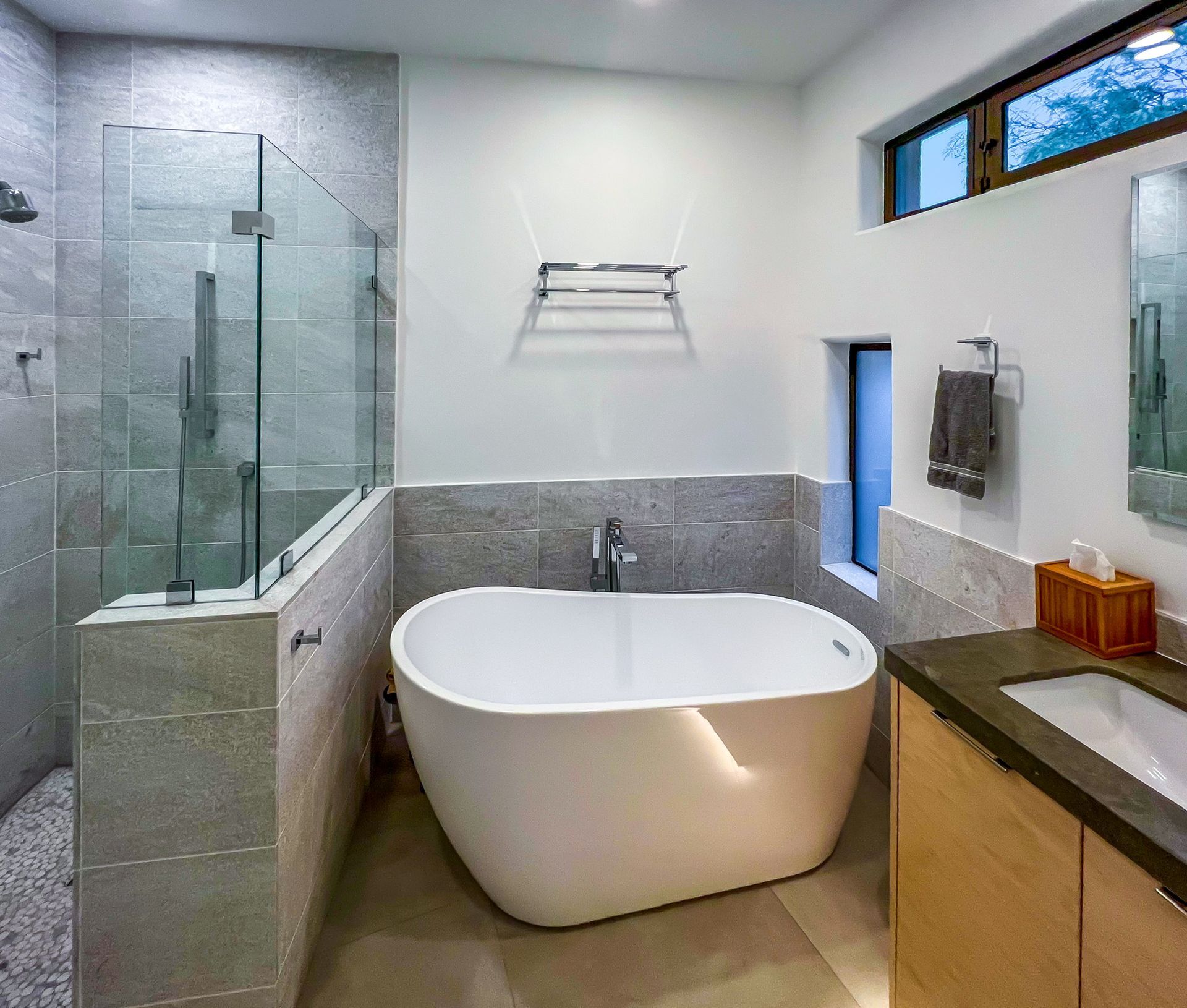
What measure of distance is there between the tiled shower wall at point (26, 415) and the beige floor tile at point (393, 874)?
1261 mm

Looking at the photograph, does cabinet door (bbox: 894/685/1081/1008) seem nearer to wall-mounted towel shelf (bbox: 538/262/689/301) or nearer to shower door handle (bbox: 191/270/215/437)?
shower door handle (bbox: 191/270/215/437)

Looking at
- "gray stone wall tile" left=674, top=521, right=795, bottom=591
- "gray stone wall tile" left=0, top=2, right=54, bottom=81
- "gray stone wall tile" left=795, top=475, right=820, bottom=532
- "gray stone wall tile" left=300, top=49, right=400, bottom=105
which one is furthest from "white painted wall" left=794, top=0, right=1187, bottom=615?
"gray stone wall tile" left=0, top=2, right=54, bottom=81

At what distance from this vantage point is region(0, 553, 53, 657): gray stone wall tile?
2.26m

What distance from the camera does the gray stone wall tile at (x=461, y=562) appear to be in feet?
9.13

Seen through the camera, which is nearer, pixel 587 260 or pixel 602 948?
pixel 602 948

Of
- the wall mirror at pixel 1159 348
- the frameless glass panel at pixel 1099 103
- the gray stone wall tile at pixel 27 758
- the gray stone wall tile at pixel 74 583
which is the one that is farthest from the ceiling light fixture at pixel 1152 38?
the gray stone wall tile at pixel 27 758

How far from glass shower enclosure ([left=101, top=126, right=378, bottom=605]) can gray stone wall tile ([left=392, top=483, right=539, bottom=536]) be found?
3.63 ft

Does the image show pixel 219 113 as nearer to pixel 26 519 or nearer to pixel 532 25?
pixel 532 25

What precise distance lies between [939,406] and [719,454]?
3.62 ft

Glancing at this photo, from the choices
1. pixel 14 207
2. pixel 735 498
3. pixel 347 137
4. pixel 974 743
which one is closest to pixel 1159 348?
pixel 974 743

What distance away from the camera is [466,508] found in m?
2.80

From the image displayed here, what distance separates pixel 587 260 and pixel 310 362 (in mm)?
1335

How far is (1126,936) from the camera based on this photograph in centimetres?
93

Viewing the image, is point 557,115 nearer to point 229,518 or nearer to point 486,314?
point 486,314
